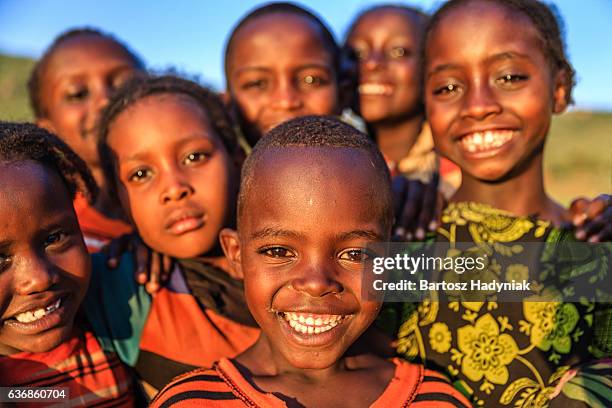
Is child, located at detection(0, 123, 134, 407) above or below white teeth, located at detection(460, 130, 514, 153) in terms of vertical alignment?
below

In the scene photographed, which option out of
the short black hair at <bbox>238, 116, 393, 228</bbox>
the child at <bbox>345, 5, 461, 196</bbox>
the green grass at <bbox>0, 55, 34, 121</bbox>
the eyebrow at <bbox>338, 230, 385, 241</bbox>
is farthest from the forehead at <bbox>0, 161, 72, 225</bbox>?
the green grass at <bbox>0, 55, 34, 121</bbox>

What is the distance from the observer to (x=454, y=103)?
2.49 metres

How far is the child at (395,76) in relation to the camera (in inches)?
155

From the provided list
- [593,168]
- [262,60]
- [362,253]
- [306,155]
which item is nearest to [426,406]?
[362,253]

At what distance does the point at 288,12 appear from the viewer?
346 cm

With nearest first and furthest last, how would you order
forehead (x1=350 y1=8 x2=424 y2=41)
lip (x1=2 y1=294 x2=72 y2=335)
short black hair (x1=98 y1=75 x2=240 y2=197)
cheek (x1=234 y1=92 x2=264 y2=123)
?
lip (x1=2 y1=294 x2=72 y2=335) < short black hair (x1=98 y1=75 x2=240 y2=197) < cheek (x1=234 y1=92 x2=264 y2=123) < forehead (x1=350 y1=8 x2=424 y2=41)

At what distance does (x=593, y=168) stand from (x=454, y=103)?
1804 centimetres

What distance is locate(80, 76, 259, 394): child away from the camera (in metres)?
2.21

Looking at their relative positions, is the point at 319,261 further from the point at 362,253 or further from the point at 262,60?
the point at 262,60

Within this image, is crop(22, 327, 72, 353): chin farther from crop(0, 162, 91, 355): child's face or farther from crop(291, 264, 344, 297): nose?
crop(291, 264, 344, 297): nose

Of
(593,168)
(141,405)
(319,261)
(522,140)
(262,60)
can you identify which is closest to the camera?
(319,261)

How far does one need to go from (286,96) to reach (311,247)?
1663mm

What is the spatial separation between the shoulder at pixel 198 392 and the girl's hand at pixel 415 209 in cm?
86

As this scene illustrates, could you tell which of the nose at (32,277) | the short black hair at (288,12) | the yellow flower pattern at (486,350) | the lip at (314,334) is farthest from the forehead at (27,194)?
the short black hair at (288,12)
